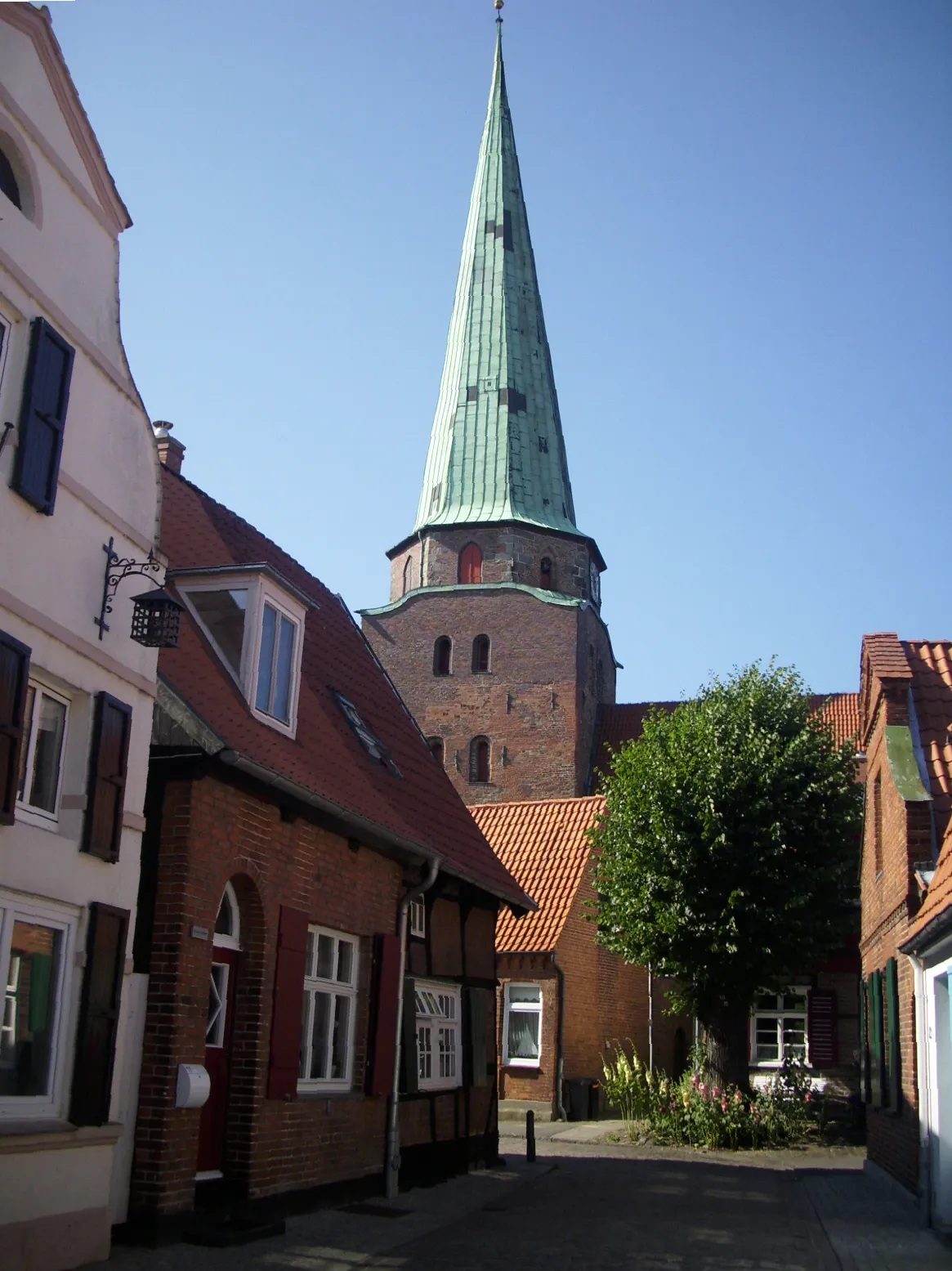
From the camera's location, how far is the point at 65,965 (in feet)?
29.0

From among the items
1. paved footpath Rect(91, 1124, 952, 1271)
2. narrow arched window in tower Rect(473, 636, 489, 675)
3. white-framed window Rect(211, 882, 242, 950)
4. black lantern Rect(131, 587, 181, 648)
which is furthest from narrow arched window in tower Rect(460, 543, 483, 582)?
black lantern Rect(131, 587, 181, 648)

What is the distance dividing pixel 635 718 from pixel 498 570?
24.7 feet

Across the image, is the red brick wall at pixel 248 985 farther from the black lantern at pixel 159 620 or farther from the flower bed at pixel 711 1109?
the flower bed at pixel 711 1109

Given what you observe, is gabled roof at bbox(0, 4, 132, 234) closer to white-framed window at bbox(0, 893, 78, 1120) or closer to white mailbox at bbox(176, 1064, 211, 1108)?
white-framed window at bbox(0, 893, 78, 1120)

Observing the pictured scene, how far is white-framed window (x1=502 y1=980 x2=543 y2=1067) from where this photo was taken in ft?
86.3

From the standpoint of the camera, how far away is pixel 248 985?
1116 centimetres

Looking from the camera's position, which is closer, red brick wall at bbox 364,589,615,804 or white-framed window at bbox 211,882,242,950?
white-framed window at bbox 211,882,242,950

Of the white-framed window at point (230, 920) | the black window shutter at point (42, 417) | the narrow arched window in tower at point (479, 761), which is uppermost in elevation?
the narrow arched window in tower at point (479, 761)

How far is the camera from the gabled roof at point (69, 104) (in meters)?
8.88

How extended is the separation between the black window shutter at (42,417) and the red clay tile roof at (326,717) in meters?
2.31

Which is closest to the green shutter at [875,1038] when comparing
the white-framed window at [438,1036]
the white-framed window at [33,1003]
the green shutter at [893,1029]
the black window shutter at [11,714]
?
the green shutter at [893,1029]

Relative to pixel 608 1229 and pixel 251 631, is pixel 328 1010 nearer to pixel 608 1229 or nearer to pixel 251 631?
pixel 608 1229

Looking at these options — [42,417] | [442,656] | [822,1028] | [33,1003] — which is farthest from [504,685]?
[33,1003]

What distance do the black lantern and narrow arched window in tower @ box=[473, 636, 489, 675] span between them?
119 feet
